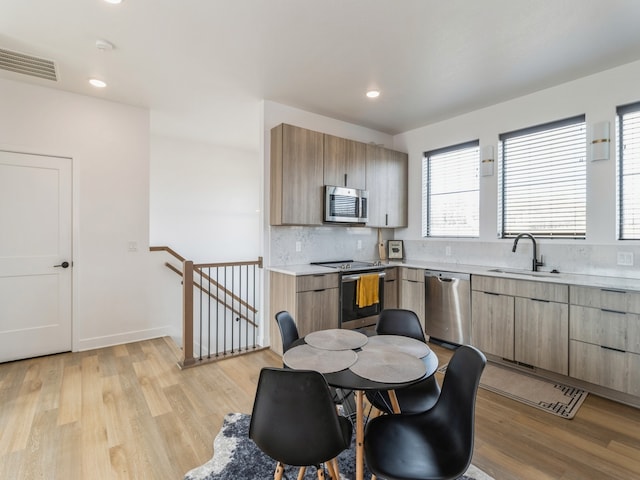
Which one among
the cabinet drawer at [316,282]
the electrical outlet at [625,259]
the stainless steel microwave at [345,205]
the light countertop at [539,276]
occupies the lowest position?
the cabinet drawer at [316,282]

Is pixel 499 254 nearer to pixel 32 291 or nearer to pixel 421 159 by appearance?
pixel 421 159

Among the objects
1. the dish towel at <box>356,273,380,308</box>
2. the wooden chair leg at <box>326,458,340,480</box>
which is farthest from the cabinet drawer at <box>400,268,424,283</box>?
the wooden chair leg at <box>326,458,340,480</box>

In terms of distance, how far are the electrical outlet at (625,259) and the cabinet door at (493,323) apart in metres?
0.98

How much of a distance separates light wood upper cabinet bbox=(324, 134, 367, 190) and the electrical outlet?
2.70m

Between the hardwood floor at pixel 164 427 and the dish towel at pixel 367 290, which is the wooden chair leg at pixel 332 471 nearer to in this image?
the hardwood floor at pixel 164 427

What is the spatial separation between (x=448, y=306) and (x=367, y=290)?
37.2 inches

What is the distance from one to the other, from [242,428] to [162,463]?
1.65ft

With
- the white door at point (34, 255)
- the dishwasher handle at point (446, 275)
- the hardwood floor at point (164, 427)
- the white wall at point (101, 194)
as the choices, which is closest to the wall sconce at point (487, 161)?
the dishwasher handle at point (446, 275)

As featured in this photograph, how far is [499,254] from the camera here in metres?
3.73

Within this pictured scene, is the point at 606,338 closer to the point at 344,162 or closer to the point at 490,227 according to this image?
the point at 490,227

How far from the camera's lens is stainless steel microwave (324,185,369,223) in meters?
3.81

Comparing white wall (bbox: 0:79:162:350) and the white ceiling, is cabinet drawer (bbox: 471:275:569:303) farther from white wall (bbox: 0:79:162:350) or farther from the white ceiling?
white wall (bbox: 0:79:162:350)

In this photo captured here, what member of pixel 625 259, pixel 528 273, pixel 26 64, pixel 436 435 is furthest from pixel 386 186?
pixel 26 64

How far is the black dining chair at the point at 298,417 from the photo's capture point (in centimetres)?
Answer: 116
